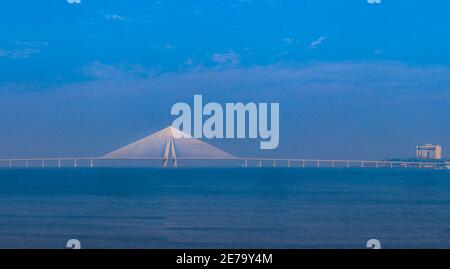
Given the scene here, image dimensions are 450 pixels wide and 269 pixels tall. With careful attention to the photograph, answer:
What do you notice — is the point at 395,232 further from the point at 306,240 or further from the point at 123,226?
the point at 123,226

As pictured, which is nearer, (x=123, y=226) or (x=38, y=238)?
(x=38, y=238)
